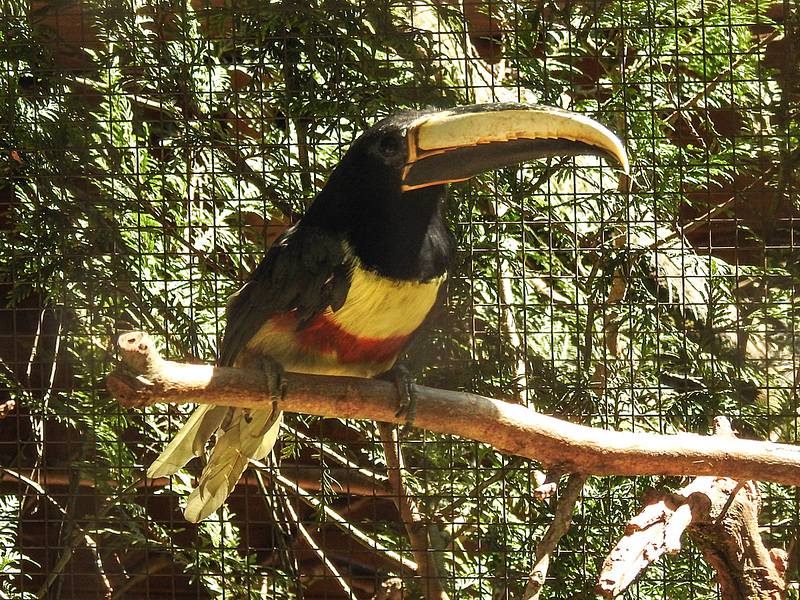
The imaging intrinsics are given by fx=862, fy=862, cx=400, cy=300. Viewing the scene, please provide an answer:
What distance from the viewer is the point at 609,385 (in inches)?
85.0

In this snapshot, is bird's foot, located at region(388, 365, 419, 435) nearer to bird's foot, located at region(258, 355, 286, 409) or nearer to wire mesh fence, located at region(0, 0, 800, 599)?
bird's foot, located at region(258, 355, 286, 409)

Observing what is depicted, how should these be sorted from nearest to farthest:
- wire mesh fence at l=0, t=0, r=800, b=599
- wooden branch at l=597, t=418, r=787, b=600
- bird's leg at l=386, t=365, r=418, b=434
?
wooden branch at l=597, t=418, r=787, b=600, bird's leg at l=386, t=365, r=418, b=434, wire mesh fence at l=0, t=0, r=800, b=599

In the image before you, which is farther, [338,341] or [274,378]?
[338,341]

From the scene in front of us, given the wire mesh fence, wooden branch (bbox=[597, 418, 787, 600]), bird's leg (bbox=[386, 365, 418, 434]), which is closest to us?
wooden branch (bbox=[597, 418, 787, 600])

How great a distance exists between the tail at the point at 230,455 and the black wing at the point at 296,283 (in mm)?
149

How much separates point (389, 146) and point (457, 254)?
0.48 metres

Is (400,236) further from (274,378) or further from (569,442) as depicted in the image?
(569,442)

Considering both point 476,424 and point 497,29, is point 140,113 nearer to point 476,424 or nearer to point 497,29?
point 497,29

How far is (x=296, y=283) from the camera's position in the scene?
1.51 metres

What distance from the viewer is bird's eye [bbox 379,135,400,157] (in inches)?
61.0

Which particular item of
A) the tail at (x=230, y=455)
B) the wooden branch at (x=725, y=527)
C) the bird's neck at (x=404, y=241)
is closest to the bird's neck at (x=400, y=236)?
the bird's neck at (x=404, y=241)

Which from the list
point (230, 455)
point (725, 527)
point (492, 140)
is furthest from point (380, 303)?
point (725, 527)

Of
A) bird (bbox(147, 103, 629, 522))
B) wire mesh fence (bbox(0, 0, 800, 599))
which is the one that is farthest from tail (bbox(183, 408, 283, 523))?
wire mesh fence (bbox(0, 0, 800, 599))

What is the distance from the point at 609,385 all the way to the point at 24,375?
1.58 metres
